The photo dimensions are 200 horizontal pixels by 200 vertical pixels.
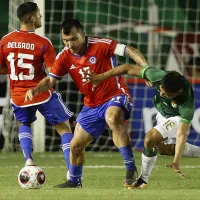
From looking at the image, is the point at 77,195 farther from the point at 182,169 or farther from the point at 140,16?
the point at 140,16

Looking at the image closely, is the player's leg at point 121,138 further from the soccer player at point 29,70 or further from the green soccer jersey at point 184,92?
the soccer player at point 29,70

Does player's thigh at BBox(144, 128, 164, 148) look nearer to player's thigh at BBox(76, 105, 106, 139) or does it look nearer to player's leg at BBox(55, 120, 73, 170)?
player's thigh at BBox(76, 105, 106, 139)

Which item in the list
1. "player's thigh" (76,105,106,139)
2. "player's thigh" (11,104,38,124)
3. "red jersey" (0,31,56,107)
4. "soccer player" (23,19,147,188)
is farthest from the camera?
"player's thigh" (11,104,38,124)

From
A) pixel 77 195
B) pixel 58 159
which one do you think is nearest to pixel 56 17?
pixel 58 159

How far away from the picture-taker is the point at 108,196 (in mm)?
7168

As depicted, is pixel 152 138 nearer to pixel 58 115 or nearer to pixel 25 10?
pixel 58 115

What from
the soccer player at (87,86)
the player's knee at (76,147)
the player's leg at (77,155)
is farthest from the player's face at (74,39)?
the player's knee at (76,147)

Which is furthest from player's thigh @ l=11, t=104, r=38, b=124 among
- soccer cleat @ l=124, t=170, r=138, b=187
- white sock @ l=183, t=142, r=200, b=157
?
white sock @ l=183, t=142, r=200, b=157

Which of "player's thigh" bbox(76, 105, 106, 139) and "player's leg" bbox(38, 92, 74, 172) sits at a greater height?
"player's thigh" bbox(76, 105, 106, 139)

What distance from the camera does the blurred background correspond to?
13.8m

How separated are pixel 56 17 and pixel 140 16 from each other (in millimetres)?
2066

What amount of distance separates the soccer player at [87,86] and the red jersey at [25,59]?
0.74m

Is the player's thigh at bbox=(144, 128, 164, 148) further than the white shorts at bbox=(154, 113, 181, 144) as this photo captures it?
No

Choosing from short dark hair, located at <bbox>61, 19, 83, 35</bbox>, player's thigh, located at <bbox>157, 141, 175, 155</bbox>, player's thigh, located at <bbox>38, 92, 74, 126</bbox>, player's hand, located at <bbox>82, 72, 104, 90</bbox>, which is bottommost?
player's thigh, located at <bbox>157, 141, 175, 155</bbox>
